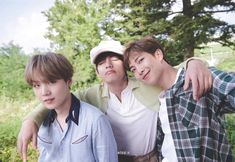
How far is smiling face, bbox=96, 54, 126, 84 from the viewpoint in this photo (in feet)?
6.77

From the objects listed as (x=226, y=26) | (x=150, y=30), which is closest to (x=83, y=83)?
(x=150, y=30)

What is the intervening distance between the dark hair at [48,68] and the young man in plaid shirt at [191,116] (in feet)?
1.23

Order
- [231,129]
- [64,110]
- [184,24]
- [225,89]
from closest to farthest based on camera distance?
[225,89]
[64,110]
[231,129]
[184,24]

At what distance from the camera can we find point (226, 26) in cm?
1230

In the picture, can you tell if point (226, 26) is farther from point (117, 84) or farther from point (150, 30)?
point (117, 84)

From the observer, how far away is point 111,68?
6.79 ft

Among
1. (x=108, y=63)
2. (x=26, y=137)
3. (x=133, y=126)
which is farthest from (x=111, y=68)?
(x=26, y=137)

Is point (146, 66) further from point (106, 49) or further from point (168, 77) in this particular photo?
point (106, 49)

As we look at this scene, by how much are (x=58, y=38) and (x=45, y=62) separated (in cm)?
1480

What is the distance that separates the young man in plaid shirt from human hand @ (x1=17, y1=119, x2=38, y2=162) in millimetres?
606

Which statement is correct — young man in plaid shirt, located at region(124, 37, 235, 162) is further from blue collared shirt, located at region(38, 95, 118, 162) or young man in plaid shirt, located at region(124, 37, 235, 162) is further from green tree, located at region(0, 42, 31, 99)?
green tree, located at region(0, 42, 31, 99)

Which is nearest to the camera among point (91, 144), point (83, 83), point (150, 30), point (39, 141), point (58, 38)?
point (91, 144)

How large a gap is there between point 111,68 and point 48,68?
43cm

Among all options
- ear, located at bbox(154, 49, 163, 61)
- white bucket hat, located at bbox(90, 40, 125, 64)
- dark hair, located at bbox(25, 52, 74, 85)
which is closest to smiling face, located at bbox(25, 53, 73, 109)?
dark hair, located at bbox(25, 52, 74, 85)
